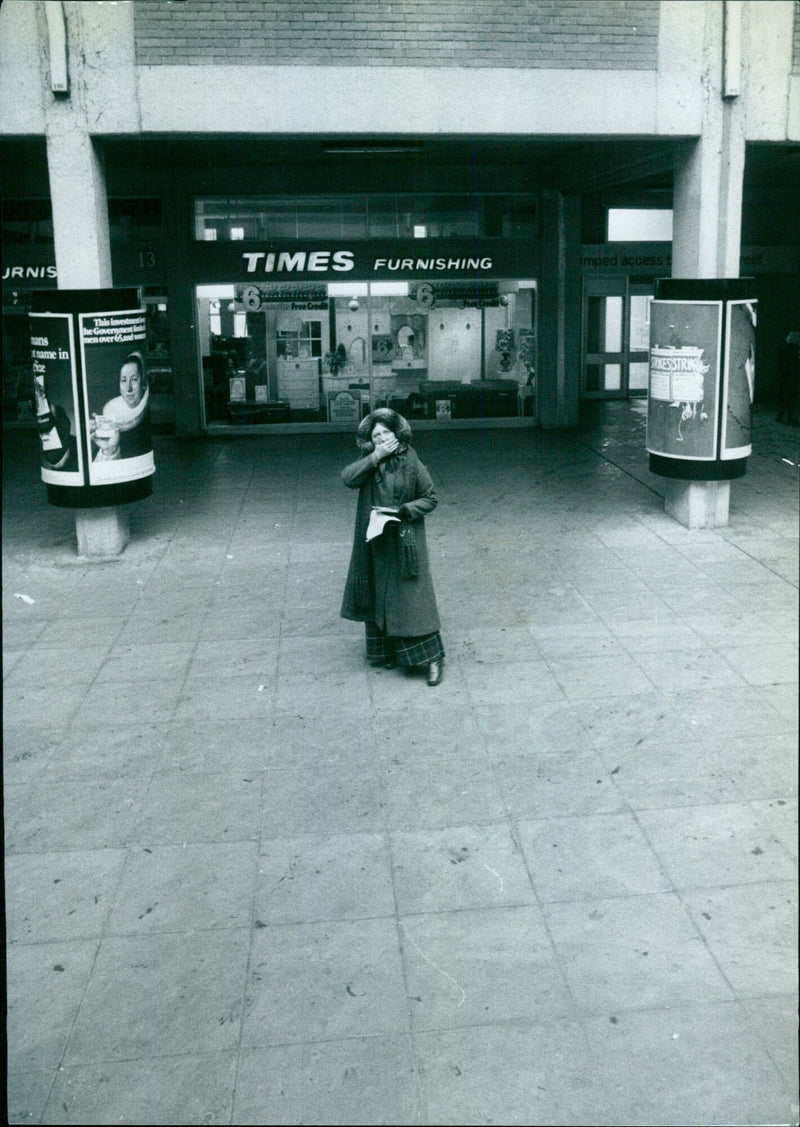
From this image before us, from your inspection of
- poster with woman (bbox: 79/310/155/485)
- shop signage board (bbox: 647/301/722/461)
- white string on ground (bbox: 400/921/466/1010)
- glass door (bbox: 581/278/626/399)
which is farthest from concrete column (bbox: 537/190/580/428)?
white string on ground (bbox: 400/921/466/1010)

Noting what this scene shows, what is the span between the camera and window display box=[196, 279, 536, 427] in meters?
17.7

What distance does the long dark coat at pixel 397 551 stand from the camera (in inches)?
292

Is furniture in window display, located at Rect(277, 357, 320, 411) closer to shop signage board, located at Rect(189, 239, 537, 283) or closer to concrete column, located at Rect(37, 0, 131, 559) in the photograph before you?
shop signage board, located at Rect(189, 239, 537, 283)

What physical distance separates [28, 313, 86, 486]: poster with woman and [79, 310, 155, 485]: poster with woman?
12 centimetres

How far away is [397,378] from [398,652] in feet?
36.9

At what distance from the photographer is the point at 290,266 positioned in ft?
57.0

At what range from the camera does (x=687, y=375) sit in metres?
11.2

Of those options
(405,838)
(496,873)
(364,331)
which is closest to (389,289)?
(364,331)

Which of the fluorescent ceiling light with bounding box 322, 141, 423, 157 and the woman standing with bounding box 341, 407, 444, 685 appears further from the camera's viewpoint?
the fluorescent ceiling light with bounding box 322, 141, 423, 157

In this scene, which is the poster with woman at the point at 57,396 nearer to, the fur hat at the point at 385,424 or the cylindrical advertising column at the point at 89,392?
the cylindrical advertising column at the point at 89,392

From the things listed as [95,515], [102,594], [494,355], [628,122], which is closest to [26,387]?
[494,355]

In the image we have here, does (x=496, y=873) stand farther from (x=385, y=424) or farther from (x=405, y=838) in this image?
(x=385, y=424)

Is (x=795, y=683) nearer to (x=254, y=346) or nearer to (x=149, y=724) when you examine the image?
(x=149, y=724)

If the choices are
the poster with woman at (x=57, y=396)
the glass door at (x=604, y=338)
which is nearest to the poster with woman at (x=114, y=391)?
the poster with woman at (x=57, y=396)
